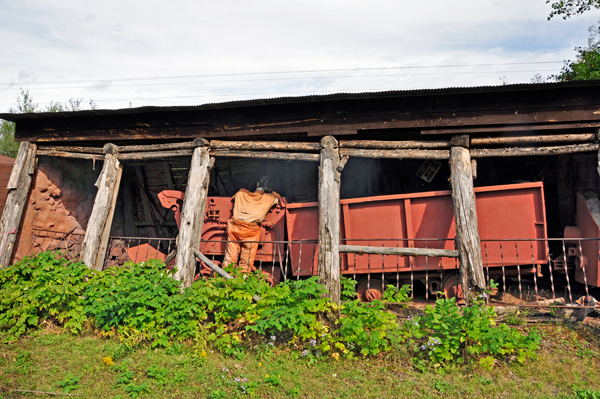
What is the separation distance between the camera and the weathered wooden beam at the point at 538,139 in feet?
18.4

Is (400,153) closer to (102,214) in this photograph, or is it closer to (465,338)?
(465,338)

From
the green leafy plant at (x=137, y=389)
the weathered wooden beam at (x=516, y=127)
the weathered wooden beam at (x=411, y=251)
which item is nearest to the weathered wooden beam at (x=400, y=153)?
the weathered wooden beam at (x=516, y=127)

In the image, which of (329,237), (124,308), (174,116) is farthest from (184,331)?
(174,116)

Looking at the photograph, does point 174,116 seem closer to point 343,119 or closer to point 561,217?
point 343,119

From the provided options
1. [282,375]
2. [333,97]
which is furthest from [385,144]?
[282,375]

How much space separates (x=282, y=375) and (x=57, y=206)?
6745 mm

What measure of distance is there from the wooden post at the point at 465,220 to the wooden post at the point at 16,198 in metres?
7.99

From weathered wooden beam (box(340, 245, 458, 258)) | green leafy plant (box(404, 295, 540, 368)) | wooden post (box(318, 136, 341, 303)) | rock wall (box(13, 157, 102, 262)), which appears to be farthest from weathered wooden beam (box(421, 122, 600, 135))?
rock wall (box(13, 157, 102, 262))

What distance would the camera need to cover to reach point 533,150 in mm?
5645

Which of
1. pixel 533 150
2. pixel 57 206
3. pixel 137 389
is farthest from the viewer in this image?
pixel 57 206

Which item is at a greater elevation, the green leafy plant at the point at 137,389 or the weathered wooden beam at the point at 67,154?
the weathered wooden beam at the point at 67,154

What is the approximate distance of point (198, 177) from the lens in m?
6.69

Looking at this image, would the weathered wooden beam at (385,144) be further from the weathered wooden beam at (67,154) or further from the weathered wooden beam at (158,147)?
the weathered wooden beam at (67,154)

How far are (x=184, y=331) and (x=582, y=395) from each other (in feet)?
14.9
